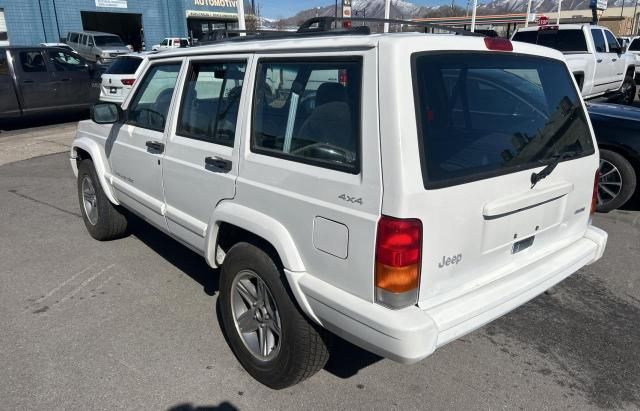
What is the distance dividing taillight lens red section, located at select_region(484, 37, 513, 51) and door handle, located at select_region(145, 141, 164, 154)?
2.17 m

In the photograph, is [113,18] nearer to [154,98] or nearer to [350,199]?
[154,98]

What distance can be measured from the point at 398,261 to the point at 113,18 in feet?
153

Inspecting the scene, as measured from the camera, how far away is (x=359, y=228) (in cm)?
211

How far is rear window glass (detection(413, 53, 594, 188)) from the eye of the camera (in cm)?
215

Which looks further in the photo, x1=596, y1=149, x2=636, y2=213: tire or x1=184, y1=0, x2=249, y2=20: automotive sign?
x1=184, y1=0, x2=249, y2=20: automotive sign

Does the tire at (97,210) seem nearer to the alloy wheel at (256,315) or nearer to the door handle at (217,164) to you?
the door handle at (217,164)

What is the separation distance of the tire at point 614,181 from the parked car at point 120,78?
10.1 meters

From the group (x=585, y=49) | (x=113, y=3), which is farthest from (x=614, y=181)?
(x=113, y=3)

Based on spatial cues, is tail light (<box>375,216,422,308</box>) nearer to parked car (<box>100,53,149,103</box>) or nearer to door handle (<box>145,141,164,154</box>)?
door handle (<box>145,141,164,154</box>)

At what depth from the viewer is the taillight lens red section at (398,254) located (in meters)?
2.03

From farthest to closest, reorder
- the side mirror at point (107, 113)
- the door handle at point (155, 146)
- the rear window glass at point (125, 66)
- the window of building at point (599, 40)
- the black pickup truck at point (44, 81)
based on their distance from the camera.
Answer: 1. the rear window glass at point (125, 66)
2. the black pickup truck at point (44, 81)
3. the window of building at point (599, 40)
4. the side mirror at point (107, 113)
5. the door handle at point (155, 146)

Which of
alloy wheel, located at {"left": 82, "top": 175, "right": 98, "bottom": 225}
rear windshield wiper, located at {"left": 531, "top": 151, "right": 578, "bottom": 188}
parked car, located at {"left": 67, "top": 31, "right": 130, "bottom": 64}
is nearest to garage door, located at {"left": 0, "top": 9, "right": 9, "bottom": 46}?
parked car, located at {"left": 67, "top": 31, "right": 130, "bottom": 64}

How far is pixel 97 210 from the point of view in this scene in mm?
4789

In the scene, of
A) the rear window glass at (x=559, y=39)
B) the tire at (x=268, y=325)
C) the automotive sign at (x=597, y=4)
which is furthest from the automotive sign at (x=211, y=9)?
the tire at (x=268, y=325)
